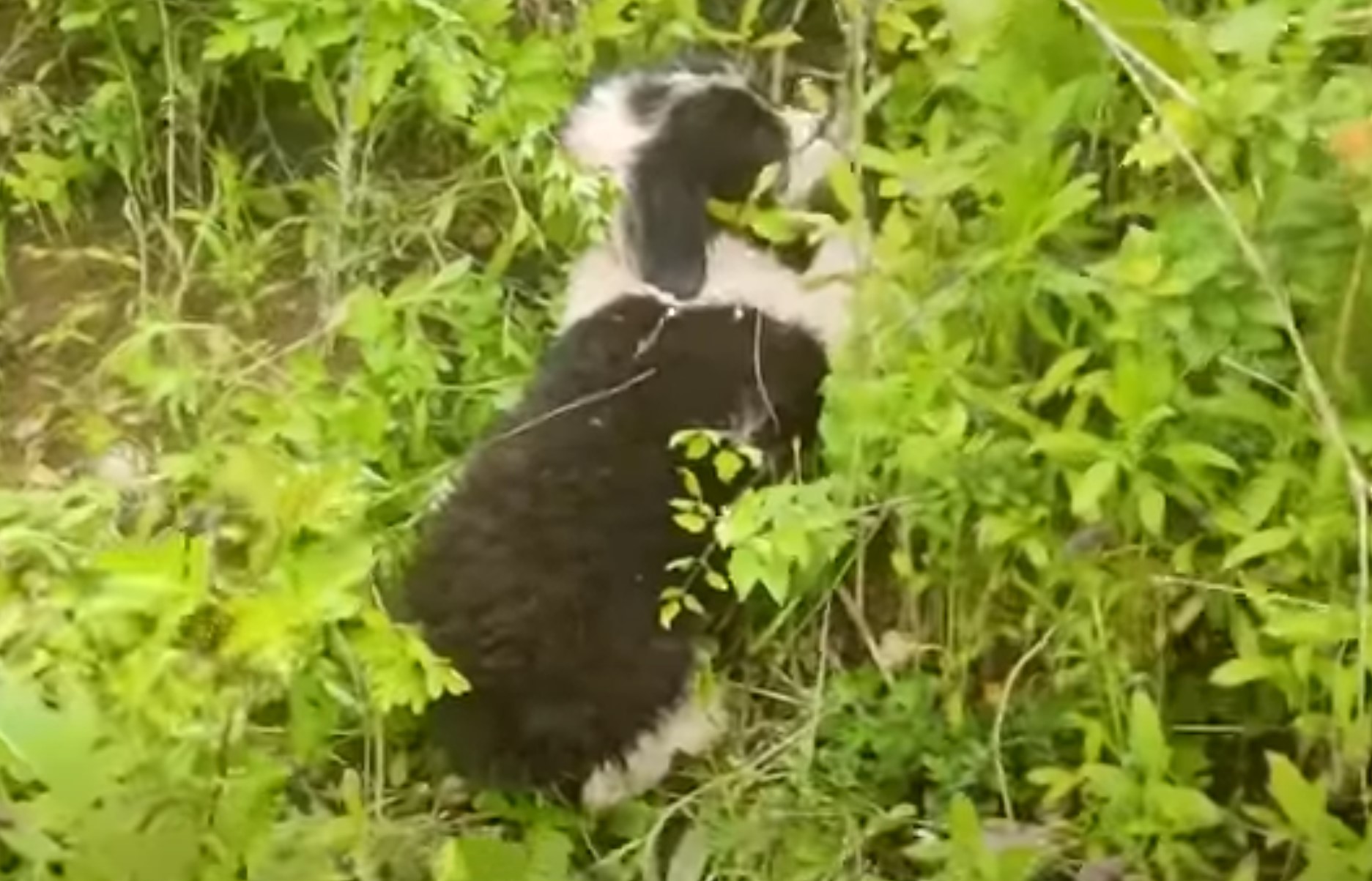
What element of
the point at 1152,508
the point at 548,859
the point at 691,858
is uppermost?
the point at 1152,508

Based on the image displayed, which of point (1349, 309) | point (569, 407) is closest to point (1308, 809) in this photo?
point (1349, 309)

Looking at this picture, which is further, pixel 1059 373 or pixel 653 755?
pixel 653 755

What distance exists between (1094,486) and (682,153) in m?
0.81

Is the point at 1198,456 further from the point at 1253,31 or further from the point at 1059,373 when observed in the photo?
the point at 1253,31

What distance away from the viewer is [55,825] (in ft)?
6.39

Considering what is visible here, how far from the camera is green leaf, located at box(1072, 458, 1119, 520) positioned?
2.40 meters

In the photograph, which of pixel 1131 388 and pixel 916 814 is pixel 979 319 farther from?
pixel 916 814

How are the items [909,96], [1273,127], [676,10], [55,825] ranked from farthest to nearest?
[676,10] < [909,96] < [1273,127] < [55,825]

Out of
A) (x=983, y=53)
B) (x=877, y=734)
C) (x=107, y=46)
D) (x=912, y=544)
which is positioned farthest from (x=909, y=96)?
(x=107, y=46)

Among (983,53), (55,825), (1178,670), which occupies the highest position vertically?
(983,53)

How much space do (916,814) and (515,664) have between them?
45 cm

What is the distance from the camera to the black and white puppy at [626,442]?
2609mm

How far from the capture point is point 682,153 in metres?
3.00

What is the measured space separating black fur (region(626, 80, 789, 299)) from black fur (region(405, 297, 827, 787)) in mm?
96
